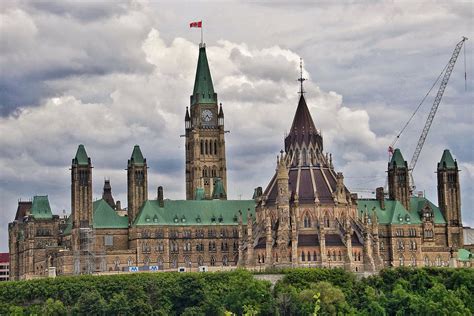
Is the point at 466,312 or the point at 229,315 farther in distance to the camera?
the point at 466,312

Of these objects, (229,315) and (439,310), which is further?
(439,310)

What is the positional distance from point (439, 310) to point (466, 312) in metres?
4.50

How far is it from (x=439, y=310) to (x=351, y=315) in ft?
48.7

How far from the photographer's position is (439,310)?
197375 mm

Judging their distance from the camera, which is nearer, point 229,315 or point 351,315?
point 229,315

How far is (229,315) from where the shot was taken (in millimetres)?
96812

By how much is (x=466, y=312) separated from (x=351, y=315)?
19290 mm

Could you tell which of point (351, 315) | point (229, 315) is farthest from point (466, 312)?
point (229, 315)

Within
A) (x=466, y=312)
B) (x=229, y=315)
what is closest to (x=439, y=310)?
(x=466, y=312)

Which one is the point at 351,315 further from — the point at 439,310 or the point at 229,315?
the point at 229,315

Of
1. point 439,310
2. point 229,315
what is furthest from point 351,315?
point 229,315

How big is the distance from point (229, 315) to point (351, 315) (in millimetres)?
97748

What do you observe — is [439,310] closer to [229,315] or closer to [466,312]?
[466,312]

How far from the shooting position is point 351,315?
192m
